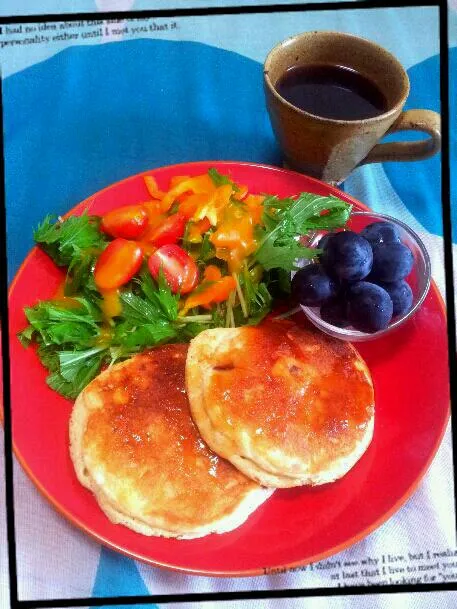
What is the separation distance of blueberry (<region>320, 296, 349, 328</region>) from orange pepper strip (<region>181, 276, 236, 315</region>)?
0.58ft

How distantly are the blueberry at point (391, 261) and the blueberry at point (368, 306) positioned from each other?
29mm

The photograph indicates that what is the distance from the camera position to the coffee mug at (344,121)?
0.96 meters

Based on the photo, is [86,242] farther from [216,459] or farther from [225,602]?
[225,602]

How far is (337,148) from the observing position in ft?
3.30

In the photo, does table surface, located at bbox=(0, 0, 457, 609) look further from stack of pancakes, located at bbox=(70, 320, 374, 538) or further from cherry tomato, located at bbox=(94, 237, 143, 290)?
stack of pancakes, located at bbox=(70, 320, 374, 538)

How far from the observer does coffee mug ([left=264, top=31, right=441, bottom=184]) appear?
96 centimetres

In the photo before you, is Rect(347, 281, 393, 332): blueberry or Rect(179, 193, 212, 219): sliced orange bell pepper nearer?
Rect(347, 281, 393, 332): blueberry

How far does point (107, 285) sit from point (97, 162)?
37cm

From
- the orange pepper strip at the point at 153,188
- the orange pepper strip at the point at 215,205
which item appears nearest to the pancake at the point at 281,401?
the orange pepper strip at the point at 215,205

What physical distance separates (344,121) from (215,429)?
1.79ft

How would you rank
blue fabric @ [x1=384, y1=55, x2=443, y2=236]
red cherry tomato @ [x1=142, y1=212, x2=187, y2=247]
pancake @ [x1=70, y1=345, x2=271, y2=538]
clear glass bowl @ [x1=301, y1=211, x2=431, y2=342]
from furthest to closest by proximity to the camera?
blue fabric @ [x1=384, y1=55, x2=443, y2=236] → red cherry tomato @ [x1=142, y1=212, x2=187, y2=247] → clear glass bowl @ [x1=301, y1=211, x2=431, y2=342] → pancake @ [x1=70, y1=345, x2=271, y2=538]

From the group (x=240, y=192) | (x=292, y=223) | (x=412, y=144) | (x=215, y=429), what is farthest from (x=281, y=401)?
(x=412, y=144)

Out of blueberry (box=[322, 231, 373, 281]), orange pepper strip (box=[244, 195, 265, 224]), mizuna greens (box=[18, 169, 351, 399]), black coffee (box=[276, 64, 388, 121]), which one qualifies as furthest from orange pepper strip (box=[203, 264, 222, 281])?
black coffee (box=[276, 64, 388, 121])

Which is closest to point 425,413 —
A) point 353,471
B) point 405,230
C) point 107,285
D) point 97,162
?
point 353,471
